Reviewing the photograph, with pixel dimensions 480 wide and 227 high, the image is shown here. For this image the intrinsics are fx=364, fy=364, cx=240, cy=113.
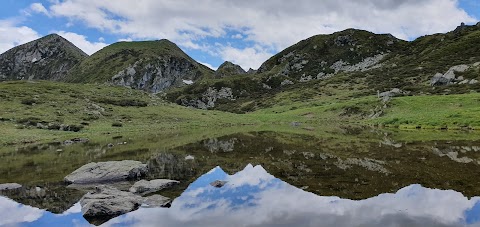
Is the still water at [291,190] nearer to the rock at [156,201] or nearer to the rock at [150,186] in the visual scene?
the rock at [156,201]

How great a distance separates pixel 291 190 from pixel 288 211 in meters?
4.31

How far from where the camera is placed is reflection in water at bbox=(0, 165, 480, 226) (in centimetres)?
1451

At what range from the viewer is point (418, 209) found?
51.4 ft

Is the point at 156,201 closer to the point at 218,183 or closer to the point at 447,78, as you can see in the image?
the point at 218,183

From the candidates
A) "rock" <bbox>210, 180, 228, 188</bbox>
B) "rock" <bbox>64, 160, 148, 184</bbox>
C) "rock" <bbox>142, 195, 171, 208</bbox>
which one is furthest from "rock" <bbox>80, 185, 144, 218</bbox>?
"rock" <bbox>64, 160, 148, 184</bbox>

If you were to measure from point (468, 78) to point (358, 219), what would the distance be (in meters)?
A: 136

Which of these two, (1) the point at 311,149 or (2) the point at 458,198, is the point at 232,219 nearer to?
(2) the point at 458,198

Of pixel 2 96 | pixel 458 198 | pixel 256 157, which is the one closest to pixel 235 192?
pixel 458 198

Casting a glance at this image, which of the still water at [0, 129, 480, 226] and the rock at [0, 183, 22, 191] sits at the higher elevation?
the still water at [0, 129, 480, 226]

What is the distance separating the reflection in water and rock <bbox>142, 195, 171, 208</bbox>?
45cm

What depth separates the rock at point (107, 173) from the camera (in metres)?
25.2

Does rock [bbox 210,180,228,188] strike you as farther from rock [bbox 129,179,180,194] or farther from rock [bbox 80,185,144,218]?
rock [bbox 80,185,144,218]

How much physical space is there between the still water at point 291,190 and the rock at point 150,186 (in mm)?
778

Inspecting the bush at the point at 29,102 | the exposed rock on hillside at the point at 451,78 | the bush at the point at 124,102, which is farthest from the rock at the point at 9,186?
the exposed rock on hillside at the point at 451,78
